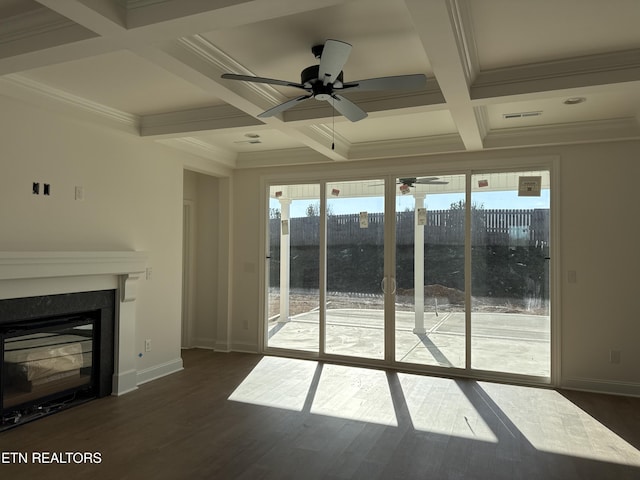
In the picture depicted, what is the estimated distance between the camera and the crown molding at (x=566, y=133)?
4500 mm

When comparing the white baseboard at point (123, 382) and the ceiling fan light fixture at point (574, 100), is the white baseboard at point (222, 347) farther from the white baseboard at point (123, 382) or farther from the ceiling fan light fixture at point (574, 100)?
the ceiling fan light fixture at point (574, 100)

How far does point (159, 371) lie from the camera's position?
5.07 meters

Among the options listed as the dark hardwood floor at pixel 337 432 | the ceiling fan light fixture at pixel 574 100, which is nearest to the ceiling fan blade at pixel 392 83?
the ceiling fan light fixture at pixel 574 100

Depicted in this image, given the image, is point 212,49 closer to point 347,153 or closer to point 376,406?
point 347,153

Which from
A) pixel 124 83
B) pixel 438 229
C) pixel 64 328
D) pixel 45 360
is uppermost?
pixel 124 83

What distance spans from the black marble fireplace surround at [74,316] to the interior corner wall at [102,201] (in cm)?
40

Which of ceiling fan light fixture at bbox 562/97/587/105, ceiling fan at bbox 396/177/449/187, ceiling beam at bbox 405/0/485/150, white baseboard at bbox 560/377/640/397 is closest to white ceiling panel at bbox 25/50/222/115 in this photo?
ceiling beam at bbox 405/0/485/150

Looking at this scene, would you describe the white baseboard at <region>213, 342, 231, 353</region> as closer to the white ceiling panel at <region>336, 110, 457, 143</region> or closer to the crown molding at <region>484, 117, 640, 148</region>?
the white ceiling panel at <region>336, 110, 457, 143</region>

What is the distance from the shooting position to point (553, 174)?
4.95 m

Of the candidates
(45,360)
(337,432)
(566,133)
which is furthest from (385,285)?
(45,360)

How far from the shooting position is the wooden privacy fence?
5.06m

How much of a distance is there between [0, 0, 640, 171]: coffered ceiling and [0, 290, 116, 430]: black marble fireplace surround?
5.18 ft

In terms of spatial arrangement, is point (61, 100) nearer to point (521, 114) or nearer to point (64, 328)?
point (64, 328)

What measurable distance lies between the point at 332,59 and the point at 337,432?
2676 millimetres
